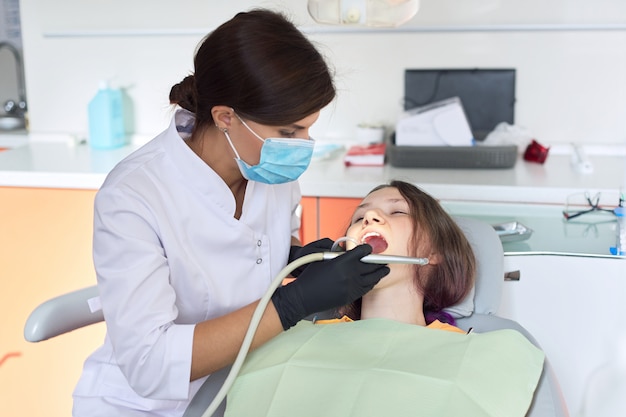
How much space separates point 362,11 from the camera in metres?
2.25

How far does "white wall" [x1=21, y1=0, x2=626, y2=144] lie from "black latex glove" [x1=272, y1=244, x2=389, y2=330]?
1578 millimetres

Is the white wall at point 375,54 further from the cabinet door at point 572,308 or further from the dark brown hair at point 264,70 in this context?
the dark brown hair at point 264,70

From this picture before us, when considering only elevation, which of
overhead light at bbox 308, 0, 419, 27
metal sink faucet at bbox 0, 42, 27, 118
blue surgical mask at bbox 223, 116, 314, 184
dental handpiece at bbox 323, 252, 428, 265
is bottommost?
dental handpiece at bbox 323, 252, 428, 265

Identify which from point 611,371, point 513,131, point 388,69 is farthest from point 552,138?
point 611,371

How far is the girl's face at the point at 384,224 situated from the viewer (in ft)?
5.23

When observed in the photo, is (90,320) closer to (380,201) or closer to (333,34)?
(380,201)

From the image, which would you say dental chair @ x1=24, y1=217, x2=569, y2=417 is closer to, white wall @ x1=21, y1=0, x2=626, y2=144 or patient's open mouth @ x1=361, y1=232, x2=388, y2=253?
patient's open mouth @ x1=361, y1=232, x2=388, y2=253

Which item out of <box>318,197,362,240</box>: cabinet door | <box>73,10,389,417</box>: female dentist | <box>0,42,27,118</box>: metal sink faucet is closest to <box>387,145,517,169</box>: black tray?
<box>318,197,362,240</box>: cabinet door

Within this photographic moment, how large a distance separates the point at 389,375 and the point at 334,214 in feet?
3.83

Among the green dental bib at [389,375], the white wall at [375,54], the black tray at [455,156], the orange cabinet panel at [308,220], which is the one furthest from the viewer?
the white wall at [375,54]

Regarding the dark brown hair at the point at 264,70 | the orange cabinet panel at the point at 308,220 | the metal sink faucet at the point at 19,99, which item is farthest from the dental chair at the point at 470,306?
the metal sink faucet at the point at 19,99

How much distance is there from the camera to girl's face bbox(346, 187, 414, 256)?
1.59 meters

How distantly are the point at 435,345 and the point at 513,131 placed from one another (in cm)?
151

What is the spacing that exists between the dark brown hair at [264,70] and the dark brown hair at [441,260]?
384 mm
